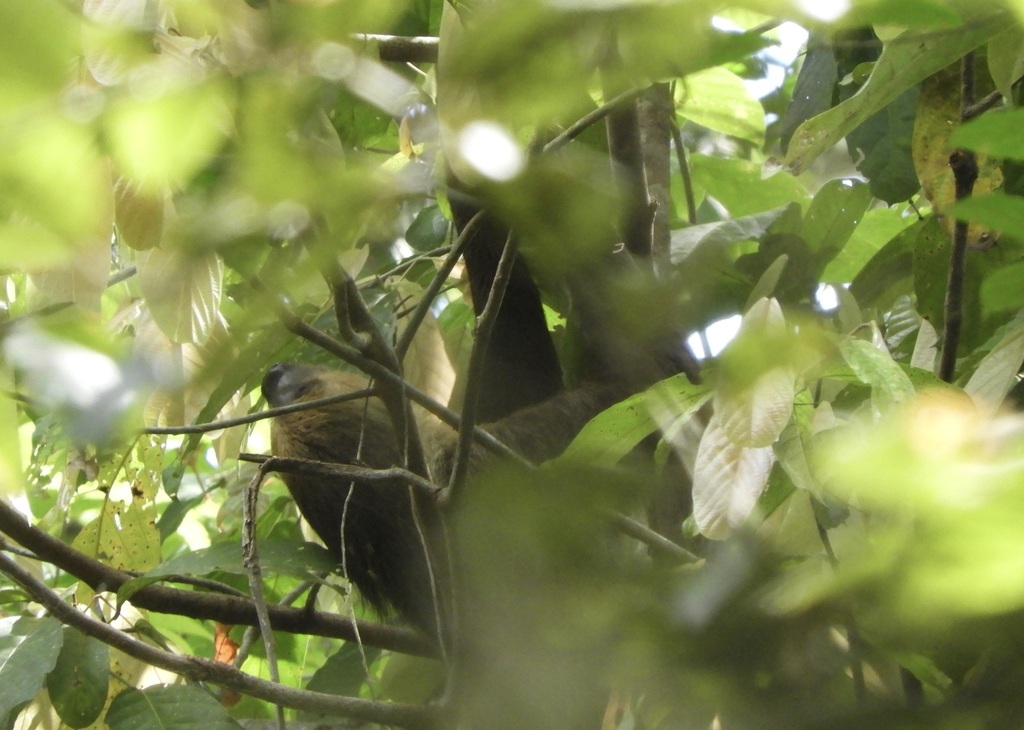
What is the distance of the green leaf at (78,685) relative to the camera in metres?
1.66

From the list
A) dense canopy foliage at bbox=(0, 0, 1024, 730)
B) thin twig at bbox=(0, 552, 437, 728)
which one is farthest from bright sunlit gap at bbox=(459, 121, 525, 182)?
thin twig at bbox=(0, 552, 437, 728)

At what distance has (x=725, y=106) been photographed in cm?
224

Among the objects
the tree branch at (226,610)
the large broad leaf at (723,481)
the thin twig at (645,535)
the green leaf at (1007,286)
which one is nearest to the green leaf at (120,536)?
the tree branch at (226,610)

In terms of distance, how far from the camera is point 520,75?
539 mm

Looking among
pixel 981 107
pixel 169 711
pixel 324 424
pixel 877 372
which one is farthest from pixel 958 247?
pixel 324 424

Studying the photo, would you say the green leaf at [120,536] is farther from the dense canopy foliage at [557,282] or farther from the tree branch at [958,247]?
the tree branch at [958,247]

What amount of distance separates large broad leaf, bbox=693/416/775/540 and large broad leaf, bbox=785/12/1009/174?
0.43 m

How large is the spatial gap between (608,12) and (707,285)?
39 centimetres

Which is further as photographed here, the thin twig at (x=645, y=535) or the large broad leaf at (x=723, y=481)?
the large broad leaf at (x=723, y=481)

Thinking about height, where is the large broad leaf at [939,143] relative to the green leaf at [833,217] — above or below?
above

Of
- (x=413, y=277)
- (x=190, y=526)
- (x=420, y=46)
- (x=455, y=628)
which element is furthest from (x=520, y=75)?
(x=190, y=526)

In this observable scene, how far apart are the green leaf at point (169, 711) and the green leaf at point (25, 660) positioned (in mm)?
159

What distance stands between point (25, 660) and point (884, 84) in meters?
1.47

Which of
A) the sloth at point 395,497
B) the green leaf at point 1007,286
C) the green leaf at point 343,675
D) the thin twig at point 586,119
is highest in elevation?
the thin twig at point 586,119
